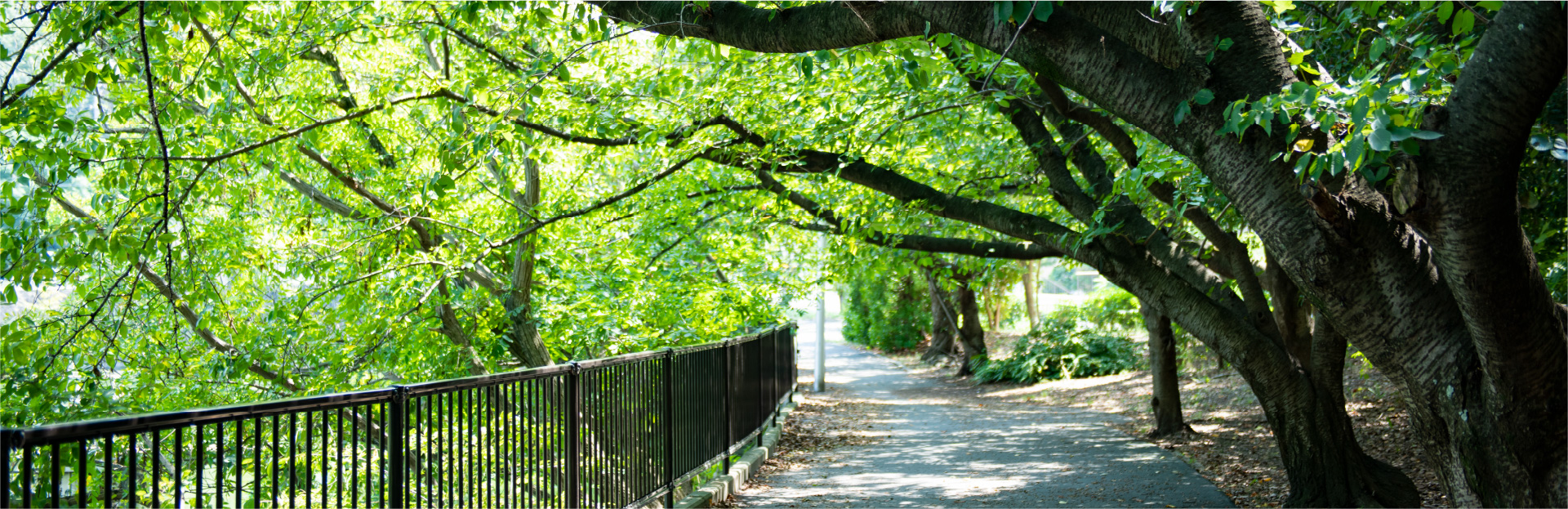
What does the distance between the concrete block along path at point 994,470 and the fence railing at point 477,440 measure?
3.40 ft

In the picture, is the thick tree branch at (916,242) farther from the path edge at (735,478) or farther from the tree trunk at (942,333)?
the tree trunk at (942,333)

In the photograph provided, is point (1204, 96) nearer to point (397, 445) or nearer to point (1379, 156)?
point (1379, 156)

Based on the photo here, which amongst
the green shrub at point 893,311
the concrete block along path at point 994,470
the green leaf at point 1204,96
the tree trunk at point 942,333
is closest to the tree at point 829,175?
the green leaf at point 1204,96

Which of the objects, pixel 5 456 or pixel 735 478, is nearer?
pixel 5 456

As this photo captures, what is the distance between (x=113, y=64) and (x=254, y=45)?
2.15m

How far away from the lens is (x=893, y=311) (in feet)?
118

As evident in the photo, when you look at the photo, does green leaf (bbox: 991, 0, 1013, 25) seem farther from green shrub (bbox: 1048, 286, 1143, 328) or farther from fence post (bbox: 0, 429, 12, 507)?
green shrub (bbox: 1048, 286, 1143, 328)

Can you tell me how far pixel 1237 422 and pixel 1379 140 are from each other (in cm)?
1097

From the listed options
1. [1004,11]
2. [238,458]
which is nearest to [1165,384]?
[1004,11]

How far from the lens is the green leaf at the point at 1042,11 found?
3824mm

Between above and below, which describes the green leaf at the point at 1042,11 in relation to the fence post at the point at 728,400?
above

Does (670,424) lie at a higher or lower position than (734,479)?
higher

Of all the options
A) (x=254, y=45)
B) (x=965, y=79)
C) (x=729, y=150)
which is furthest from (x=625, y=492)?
(x=254, y=45)

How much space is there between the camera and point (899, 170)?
463 inches
